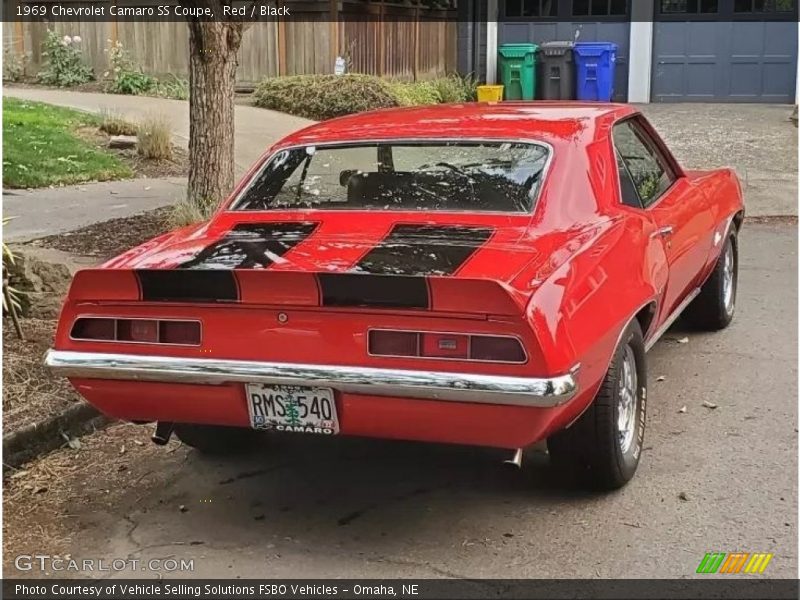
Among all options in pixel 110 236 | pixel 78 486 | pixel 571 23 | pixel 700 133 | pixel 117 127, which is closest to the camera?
pixel 78 486

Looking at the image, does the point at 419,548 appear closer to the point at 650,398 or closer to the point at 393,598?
the point at 393,598

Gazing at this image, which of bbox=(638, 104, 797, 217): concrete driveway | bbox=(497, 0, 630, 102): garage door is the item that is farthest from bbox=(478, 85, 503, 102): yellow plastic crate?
bbox=(638, 104, 797, 217): concrete driveway

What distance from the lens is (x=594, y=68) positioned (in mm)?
19000

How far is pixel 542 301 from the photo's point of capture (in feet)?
10.8

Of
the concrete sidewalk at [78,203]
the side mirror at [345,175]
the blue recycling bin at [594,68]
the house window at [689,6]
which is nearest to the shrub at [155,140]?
the concrete sidewalk at [78,203]

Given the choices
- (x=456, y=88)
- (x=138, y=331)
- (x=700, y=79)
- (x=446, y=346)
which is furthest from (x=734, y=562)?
(x=700, y=79)

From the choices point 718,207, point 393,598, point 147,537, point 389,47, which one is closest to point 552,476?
point 393,598

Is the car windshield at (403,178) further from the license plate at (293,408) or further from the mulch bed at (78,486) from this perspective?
the mulch bed at (78,486)

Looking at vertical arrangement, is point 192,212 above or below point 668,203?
below

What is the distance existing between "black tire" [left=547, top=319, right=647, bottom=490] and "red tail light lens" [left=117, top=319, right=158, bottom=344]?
1.55 meters

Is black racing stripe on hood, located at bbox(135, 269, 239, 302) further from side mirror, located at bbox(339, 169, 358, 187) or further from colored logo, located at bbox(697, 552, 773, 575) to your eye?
colored logo, located at bbox(697, 552, 773, 575)

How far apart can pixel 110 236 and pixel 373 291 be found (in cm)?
528

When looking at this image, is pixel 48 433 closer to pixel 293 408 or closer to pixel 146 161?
pixel 293 408

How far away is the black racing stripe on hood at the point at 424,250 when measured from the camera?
347 centimetres
